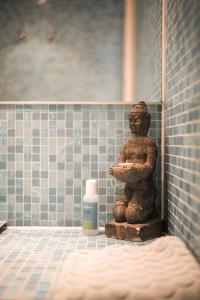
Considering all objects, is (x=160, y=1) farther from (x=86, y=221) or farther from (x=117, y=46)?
(x=86, y=221)

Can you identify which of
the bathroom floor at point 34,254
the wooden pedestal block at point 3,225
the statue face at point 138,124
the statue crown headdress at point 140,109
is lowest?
the bathroom floor at point 34,254

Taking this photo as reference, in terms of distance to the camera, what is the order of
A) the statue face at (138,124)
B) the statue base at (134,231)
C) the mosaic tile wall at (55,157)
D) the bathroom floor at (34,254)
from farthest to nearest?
the mosaic tile wall at (55,157) < the statue face at (138,124) < the statue base at (134,231) < the bathroom floor at (34,254)

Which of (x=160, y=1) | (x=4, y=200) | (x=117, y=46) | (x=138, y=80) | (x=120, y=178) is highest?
(x=160, y=1)

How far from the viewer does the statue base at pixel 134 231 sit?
1.36 m

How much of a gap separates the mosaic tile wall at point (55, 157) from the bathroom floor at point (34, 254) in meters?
0.08

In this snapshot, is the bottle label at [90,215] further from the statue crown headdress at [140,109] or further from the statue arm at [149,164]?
the statue crown headdress at [140,109]

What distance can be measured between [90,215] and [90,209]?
0.07 ft

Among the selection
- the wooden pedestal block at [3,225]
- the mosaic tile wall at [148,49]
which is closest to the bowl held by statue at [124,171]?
the mosaic tile wall at [148,49]

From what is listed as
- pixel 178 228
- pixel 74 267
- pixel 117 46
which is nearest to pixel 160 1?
pixel 117 46

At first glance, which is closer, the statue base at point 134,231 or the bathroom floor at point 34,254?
the bathroom floor at point 34,254

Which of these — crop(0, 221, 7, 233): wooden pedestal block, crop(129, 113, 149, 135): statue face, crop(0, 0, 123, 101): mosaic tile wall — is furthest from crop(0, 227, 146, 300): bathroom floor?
crop(0, 0, 123, 101): mosaic tile wall

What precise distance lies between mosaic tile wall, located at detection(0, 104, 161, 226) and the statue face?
0.10 metres

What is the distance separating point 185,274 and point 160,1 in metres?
1.07

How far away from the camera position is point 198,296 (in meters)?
0.83
